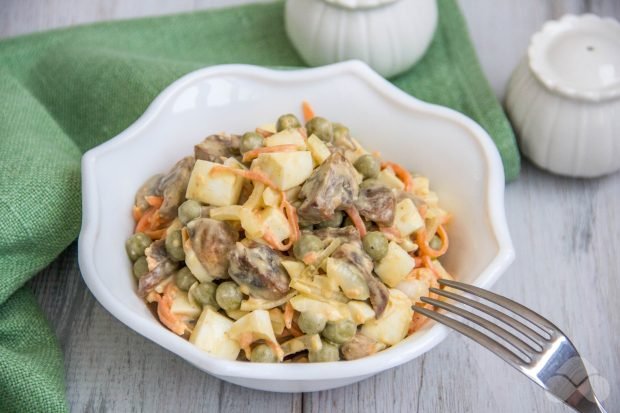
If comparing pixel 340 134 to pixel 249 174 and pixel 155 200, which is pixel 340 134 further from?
pixel 155 200

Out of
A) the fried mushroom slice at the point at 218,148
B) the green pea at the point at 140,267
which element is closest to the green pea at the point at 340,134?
the fried mushroom slice at the point at 218,148

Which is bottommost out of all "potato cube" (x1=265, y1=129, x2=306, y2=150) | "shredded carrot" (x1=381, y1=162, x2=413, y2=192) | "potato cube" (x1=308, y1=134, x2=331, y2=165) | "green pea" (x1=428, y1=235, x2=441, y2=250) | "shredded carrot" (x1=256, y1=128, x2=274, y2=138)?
"green pea" (x1=428, y1=235, x2=441, y2=250)

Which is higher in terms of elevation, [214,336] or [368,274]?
[368,274]

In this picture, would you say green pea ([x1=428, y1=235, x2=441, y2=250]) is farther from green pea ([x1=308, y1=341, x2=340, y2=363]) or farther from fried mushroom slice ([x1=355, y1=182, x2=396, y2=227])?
green pea ([x1=308, y1=341, x2=340, y2=363])

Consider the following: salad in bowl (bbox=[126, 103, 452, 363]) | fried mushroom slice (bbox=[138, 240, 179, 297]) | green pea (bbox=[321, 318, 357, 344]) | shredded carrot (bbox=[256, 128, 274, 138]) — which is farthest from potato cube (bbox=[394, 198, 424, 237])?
fried mushroom slice (bbox=[138, 240, 179, 297])

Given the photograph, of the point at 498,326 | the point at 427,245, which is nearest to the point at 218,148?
the point at 427,245

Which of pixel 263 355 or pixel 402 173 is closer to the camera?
pixel 263 355
